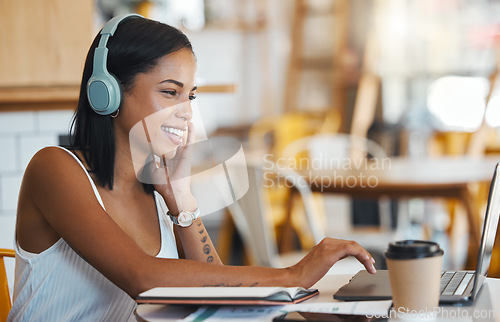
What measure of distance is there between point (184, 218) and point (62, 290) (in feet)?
0.82

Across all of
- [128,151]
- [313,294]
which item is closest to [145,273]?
[313,294]

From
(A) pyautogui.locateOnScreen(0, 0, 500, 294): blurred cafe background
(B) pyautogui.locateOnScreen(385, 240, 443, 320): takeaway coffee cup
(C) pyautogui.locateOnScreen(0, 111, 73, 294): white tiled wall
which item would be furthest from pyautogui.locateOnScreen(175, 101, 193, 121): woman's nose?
(A) pyautogui.locateOnScreen(0, 0, 500, 294): blurred cafe background

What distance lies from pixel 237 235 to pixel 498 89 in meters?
2.11

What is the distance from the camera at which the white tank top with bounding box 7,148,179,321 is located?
1.03 m

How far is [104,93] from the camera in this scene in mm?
1036

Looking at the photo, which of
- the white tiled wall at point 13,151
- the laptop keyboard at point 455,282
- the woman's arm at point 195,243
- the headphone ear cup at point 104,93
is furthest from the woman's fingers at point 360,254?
the white tiled wall at point 13,151

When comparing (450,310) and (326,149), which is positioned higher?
(450,310)

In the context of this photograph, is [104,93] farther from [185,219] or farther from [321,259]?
[321,259]

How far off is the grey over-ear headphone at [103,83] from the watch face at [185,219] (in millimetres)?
238

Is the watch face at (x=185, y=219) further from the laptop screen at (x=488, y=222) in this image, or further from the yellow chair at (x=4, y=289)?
the laptop screen at (x=488, y=222)

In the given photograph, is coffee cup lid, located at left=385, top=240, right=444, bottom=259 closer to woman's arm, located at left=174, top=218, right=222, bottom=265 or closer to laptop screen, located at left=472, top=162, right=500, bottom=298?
laptop screen, located at left=472, top=162, right=500, bottom=298

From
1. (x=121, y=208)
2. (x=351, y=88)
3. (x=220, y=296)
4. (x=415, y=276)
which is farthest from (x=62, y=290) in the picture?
(x=351, y=88)

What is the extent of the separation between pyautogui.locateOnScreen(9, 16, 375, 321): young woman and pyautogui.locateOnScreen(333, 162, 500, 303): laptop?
0.04 meters

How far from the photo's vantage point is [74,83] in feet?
5.27
